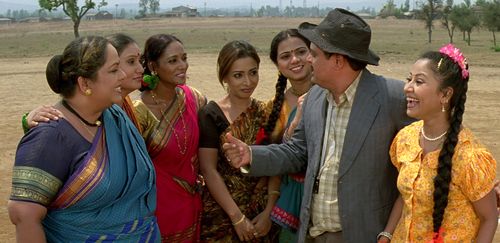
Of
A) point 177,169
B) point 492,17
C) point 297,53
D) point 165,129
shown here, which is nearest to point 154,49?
point 165,129

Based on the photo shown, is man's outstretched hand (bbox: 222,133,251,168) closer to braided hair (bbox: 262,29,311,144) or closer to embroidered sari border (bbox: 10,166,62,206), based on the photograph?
braided hair (bbox: 262,29,311,144)

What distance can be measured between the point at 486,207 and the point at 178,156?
1952 millimetres

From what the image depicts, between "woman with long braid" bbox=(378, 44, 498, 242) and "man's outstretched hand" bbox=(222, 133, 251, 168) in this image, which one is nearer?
"woman with long braid" bbox=(378, 44, 498, 242)

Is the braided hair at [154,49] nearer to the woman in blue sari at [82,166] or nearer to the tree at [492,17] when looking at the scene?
the woman in blue sari at [82,166]

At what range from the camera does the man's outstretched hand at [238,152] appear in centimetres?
363

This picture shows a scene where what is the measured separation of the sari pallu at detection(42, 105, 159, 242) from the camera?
2994 millimetres

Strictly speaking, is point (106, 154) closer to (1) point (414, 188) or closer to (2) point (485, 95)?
(1) point (414, 188)

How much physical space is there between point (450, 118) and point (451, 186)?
35 cm

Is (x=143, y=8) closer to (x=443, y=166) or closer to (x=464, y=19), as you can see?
(x=464, y=19)

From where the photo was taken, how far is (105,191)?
3.04m

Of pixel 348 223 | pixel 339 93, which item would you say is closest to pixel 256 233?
pixel 348 223

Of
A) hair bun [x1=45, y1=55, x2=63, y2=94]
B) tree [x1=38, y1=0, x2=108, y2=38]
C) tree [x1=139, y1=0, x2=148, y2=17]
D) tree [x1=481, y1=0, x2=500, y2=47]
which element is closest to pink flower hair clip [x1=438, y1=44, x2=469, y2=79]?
hair bun [x1=45, y1=55, x2=63, y2=94]

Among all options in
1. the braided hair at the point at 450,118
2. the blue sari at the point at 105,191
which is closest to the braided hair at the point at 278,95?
the blue sari at the point at 105,191

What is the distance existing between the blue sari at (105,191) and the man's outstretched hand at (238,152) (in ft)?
1.61
